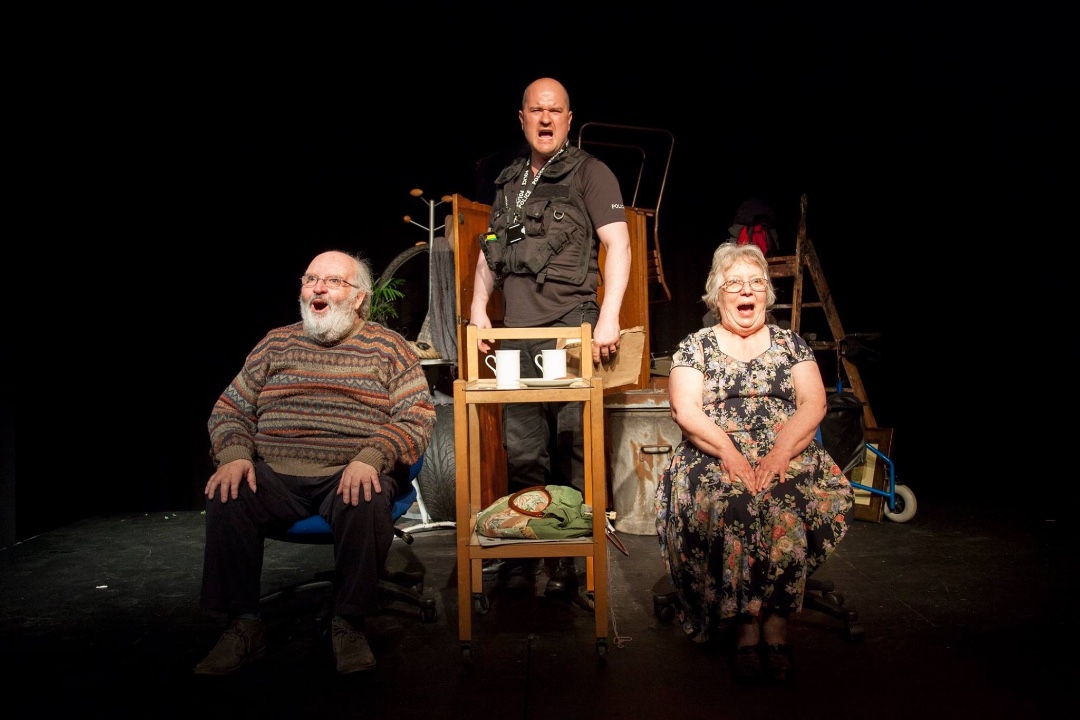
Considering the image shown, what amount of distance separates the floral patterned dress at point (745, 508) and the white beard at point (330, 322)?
1104 mm

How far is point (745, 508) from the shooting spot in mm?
2088

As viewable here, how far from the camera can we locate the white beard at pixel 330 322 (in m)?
2.43

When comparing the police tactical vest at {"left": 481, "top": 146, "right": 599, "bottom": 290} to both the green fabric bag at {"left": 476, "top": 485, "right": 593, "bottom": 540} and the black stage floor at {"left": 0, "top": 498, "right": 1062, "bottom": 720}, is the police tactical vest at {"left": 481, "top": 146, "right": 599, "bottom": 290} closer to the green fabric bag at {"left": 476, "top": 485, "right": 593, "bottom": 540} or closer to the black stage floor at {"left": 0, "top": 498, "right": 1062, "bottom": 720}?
the green fabric bag at {"left": 476, "top": 485, "right": 593, "bottom": 540}

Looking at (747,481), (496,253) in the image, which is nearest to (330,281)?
(496,253)

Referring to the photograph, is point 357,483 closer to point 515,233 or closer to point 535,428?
point 535,428

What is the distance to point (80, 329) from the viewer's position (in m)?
3.97

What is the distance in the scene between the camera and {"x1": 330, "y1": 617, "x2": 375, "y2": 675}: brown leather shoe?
2086 mm

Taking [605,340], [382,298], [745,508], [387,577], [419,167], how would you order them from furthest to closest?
1. [419,167]
2. [382,298]
3. [387,577]
4. [605,340]
5. [745,508]

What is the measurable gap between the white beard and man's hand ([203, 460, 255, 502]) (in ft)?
1.56

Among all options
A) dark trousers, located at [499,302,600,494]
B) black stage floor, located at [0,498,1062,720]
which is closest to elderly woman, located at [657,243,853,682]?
black stage floor, located at [0,498,1062,720]

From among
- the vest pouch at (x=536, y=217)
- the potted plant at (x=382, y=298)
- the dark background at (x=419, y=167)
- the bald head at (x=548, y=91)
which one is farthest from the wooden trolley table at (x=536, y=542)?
the dark background at (x=419, y=167)

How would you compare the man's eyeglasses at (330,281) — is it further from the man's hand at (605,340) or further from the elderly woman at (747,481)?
the elderly woman at (747,481)

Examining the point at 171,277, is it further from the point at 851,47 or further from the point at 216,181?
the point at 851,47

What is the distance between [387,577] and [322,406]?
80 cm
